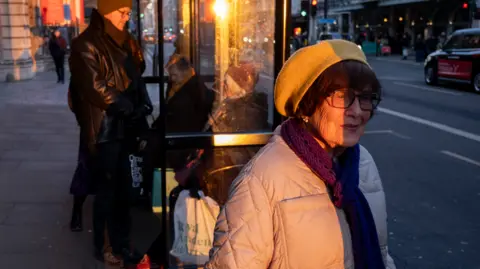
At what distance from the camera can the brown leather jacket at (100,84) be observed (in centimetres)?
383

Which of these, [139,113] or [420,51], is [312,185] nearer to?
[139,113]

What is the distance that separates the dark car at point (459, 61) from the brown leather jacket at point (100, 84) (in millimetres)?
15091

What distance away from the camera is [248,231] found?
158 cm

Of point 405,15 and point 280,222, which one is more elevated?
point 405,15

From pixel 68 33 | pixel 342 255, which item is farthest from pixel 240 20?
pixel 68 33

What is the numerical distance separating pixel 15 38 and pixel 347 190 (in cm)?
Result: 2095

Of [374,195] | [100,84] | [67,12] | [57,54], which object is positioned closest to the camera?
[374,195]

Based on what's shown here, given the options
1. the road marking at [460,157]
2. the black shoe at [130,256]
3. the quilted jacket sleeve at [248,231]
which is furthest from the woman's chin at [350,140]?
the road marking at [460,157]

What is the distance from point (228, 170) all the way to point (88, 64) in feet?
3.97

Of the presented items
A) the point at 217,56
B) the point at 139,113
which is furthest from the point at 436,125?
the point at 139,113

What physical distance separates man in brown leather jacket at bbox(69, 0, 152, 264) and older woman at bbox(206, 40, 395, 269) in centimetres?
236

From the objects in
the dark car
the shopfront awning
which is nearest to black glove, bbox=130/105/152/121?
the dark car

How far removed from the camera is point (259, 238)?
158 cm

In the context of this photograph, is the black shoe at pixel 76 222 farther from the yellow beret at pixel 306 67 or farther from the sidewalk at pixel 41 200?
the yellow beret at pixel 306 67
